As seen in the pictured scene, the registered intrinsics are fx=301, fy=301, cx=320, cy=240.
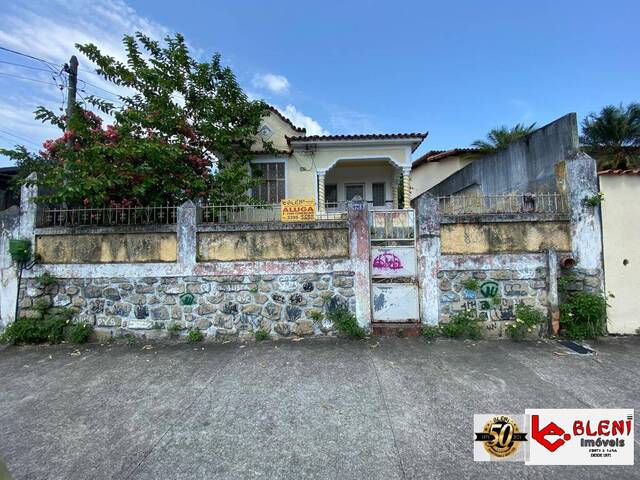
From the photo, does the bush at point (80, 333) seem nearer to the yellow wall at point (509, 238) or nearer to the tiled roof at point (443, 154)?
the yellow wall at point (509, 238)

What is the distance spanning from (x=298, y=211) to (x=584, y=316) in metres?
5.04

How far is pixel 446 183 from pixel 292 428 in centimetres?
1076

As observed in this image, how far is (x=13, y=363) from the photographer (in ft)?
14.6

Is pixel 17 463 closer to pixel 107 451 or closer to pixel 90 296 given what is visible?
pixel 107 451

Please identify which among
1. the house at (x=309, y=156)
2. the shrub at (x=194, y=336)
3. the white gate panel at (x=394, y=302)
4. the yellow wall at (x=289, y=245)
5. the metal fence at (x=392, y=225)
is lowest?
the shrub at (x=194, y=336)

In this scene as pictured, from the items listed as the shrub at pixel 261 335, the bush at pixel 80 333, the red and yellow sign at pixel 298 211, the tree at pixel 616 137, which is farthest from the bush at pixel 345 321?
the tree at pixel 616 137

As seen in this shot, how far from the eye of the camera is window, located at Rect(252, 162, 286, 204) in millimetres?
9562

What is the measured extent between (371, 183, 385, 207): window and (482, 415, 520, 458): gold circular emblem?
9.33 meters

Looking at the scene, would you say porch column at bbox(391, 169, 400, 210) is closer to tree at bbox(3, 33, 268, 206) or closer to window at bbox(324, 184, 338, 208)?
window at bbox(324, 184, 338, 208)

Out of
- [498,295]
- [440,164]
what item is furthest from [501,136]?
[498,295]

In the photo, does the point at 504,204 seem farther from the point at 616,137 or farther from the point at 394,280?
the point at 616,137

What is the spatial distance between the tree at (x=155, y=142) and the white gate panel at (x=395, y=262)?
3397 millimetres

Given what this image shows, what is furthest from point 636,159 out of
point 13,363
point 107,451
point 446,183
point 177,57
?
point 13,363

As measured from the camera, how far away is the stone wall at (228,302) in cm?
512
